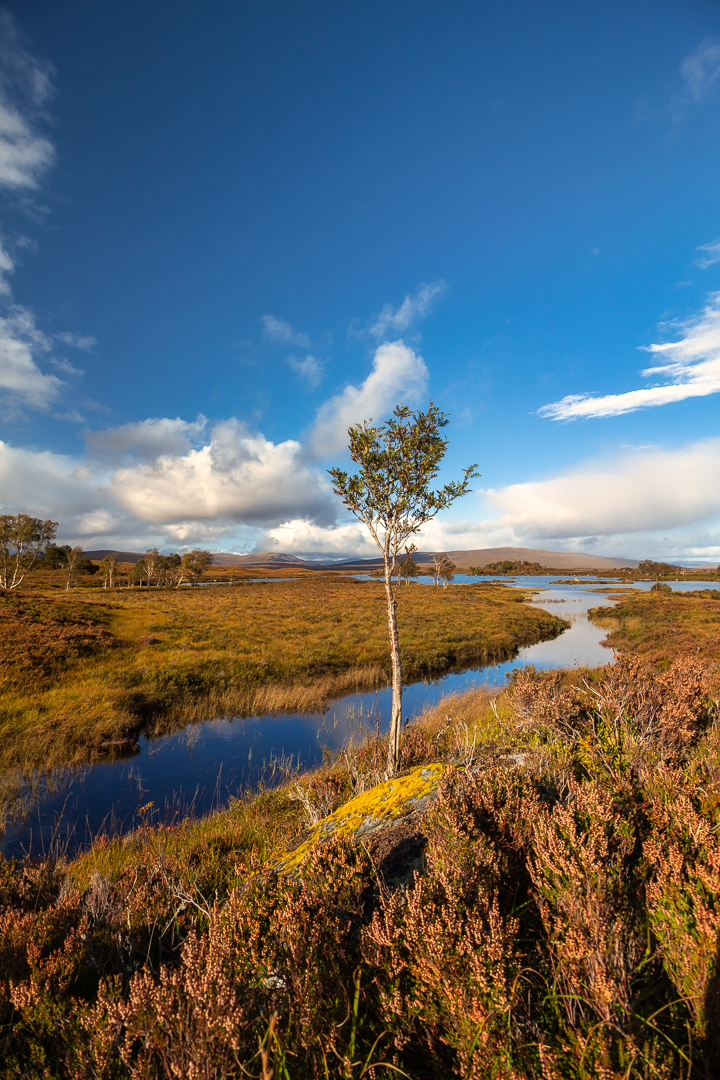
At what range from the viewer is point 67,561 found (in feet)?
311

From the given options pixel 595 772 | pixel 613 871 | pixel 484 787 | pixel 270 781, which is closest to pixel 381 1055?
pixel 613 871

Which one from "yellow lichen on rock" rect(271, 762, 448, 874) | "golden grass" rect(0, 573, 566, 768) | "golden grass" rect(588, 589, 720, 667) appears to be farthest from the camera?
"golden grass" rect(588, 589, 720, 667)

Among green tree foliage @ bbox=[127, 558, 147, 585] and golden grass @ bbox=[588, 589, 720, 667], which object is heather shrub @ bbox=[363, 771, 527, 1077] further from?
green tree foliage @ bbox=[127, 558, 147, 585]

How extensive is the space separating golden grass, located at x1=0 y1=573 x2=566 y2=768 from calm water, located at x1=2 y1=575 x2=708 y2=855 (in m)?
1.24

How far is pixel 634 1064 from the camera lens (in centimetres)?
171

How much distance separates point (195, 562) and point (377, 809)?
105703 millimetres

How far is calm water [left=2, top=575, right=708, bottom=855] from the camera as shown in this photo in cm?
948

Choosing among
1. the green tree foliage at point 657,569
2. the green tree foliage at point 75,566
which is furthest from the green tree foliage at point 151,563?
the green tree foliage at point 657,569

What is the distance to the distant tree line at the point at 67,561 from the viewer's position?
2196 inches

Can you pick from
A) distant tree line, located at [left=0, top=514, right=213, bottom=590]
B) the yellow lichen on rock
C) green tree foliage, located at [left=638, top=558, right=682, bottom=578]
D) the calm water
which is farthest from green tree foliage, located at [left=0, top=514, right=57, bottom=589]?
green tree foliage, located at [left=638, top=558, right=682, bottom=578]

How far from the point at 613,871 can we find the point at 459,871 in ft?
3.05

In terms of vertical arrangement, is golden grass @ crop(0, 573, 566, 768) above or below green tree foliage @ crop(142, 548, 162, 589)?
below

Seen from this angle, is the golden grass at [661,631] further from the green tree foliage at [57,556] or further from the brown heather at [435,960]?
the green tree foliage at [57,556]

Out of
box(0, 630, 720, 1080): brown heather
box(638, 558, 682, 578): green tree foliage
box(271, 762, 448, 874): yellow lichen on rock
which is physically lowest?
box(638, 558, 682, 578): green tree foliage
